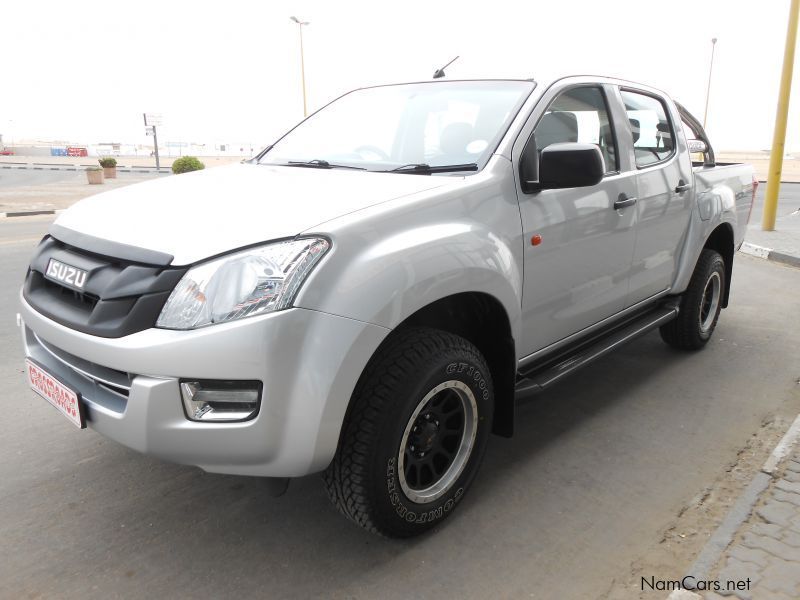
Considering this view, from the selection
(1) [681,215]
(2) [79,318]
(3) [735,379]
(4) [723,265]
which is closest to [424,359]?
(2) [79,318]

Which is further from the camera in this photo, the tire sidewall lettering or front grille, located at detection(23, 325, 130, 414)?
the tire sidewall lettering

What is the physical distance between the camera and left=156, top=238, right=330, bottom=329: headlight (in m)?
2.01

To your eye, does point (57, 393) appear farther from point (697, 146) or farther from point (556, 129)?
point (697, 146)

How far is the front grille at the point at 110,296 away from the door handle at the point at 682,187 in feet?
10.3

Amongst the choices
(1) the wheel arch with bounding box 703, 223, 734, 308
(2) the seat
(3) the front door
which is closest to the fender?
(3) the front door

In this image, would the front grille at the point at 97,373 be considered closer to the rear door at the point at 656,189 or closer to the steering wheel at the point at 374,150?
the steering wheel at the point at 374,150

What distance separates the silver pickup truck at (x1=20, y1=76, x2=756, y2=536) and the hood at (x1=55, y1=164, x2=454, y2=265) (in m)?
0.01

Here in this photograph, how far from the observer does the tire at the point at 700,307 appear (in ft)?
14.6

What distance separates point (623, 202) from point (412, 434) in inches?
69.3

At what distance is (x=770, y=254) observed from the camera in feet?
27.9

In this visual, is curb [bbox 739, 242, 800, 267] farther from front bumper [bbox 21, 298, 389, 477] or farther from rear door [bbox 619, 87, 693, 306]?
front bumper [bbox 21, 298, 389, 477]

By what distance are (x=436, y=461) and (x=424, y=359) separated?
0.54m

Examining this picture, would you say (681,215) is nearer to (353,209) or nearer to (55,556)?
(353,209)

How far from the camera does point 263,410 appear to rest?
201cm
